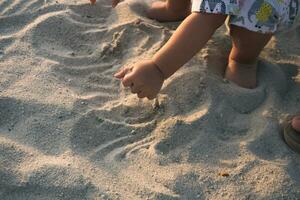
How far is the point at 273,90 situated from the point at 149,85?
0.53 m

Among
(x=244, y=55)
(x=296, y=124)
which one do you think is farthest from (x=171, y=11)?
(x=296, y=124)

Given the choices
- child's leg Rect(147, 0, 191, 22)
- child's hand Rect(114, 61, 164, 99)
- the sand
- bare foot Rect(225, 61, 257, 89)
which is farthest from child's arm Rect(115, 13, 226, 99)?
child's leg Rect(147, 0, 191, 22)

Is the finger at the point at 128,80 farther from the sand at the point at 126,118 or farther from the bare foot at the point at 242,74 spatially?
Answer: the bare foot at the point at 242,74

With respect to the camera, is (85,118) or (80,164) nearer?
(80,164)

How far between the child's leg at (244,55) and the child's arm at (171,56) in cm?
16

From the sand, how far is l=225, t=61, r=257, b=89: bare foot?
0.12 ft

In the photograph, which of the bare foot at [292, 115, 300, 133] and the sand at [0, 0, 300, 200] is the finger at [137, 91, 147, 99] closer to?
the sand at [0, 0, 300, 200]

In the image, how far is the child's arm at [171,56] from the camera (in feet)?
5.64

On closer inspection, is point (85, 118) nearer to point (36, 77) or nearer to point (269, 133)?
point (36, 77)

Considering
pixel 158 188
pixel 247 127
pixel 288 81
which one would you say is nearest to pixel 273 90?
pixel 288 81

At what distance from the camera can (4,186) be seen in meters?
1.50

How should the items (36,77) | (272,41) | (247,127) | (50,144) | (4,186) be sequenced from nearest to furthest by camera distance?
(4,186) → (50,144) → (247,127) → (36,77) → (272,41)

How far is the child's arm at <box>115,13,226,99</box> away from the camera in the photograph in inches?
67.7

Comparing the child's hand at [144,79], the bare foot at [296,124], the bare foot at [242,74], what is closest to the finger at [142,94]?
the child's hand at [144,79]
